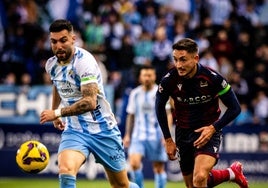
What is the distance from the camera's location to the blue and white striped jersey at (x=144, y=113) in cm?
1307

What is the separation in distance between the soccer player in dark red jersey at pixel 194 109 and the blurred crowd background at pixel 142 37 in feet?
27.2

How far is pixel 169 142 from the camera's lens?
9.13 m

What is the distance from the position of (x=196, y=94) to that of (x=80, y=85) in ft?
4.46

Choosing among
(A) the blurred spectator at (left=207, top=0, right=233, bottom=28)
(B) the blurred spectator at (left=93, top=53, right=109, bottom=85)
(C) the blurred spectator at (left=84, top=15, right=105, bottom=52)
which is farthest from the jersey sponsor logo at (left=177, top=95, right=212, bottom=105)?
(A) the blurred spectator at (left=207, top=0, right=233, bottom=28)

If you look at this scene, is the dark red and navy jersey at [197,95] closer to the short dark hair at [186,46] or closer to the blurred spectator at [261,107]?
the short dark hair at [186,46]

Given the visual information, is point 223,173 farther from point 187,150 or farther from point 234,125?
point 234,125

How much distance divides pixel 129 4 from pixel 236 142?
5.18 metres

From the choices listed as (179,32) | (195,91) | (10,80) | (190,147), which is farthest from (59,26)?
(179,32)

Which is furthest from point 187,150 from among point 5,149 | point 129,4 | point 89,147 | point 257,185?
point 129,4

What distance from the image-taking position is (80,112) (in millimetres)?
8258

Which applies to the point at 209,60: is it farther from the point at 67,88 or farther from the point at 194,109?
the point at 67,88

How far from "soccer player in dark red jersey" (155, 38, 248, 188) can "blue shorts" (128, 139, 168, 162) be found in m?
3.72

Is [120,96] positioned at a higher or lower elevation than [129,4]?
lower

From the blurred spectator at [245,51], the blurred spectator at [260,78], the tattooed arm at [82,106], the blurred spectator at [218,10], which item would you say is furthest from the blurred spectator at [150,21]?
the tattooed arm at [82,106]
